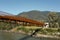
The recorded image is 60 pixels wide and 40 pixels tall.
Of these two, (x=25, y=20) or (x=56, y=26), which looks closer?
(x=25, y=20)

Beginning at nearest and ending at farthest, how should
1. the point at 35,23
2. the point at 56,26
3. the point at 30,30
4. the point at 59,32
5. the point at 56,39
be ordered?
the point at 35,23
the point at 56,39
the point at 59,32
the point at 56,26
the point at 30,30

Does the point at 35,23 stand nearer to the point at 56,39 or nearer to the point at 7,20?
the point at 7,20

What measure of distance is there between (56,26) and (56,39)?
17.5 metres

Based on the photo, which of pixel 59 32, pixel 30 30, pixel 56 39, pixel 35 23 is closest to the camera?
pixel 35 23

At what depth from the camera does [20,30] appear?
328 ft

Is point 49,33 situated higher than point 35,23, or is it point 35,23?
point 35,23

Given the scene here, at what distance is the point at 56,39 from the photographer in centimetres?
7150

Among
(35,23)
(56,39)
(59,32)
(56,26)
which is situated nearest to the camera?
(35,23)

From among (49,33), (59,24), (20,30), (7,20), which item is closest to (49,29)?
(49,33)

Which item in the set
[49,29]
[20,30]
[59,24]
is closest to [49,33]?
[49,29]

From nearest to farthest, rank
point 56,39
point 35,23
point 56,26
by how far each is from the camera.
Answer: point 35,23 < point 56,39 < point 56,26

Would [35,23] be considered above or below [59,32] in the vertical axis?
above

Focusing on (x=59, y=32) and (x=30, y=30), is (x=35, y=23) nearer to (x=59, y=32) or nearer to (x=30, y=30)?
(x=59, y=32)

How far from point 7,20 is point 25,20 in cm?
119
